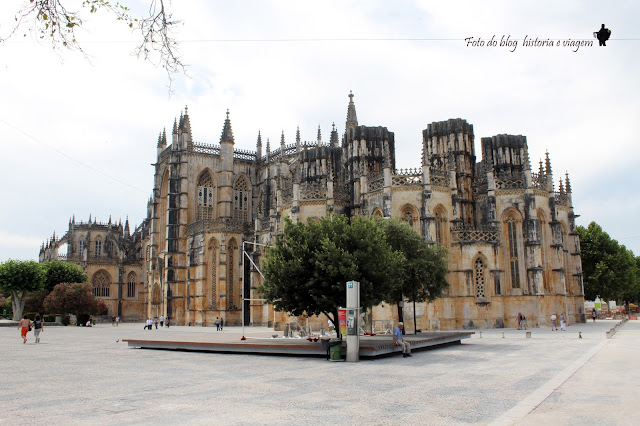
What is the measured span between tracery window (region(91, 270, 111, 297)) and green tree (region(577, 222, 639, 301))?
62.8 metres

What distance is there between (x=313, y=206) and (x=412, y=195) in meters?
8.47

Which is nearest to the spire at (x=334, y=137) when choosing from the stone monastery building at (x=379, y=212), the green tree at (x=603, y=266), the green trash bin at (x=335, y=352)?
the stone monastery building at (x=379, y=212)

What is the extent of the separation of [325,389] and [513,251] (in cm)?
3244

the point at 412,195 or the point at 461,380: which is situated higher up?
the point at 412,195

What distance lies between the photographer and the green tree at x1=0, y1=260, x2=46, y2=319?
2255 inches

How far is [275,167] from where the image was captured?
5850 centimetres

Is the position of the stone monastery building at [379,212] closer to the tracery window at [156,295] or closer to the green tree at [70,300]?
the tracery window at [156,295]

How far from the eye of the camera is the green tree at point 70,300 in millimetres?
57469

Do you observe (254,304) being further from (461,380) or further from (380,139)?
(461,380)

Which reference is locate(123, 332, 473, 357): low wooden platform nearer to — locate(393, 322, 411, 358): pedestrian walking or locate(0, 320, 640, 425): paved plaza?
locate(393, 322, 411, 358): pedestrian walking

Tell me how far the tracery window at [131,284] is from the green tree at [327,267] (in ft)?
199

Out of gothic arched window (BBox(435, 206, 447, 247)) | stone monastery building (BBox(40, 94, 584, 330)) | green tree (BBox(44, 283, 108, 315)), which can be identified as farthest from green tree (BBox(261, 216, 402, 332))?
green tree (BBox(44, 283, 108, 315))

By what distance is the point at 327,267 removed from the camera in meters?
21.2

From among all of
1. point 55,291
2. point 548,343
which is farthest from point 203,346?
point 55,291
